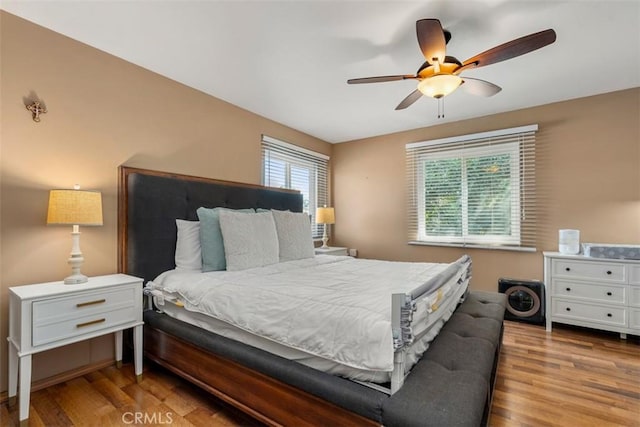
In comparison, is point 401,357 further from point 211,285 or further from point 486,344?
point 211,285

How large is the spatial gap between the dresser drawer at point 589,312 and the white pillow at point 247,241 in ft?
9.30

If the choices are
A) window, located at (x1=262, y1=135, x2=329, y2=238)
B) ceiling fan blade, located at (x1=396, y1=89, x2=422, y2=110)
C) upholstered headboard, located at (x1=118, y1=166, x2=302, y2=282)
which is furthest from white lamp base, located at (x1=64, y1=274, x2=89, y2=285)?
ceiling fan blade, located at (x1=396, y1=89, x2=422, y2=110)

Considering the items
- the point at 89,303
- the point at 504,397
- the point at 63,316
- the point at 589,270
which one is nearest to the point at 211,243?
the point at 89,303

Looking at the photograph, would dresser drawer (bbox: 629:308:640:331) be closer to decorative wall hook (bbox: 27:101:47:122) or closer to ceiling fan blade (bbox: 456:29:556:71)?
ceiling fan blade (bbox: 456:29:556:71)

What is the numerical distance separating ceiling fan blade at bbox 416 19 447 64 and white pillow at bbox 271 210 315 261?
187 centimetres

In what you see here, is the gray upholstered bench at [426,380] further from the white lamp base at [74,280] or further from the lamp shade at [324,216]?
the lamp shade at [324,216]

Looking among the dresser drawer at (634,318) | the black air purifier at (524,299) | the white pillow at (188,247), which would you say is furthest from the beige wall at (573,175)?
the white pillow at (188,247)

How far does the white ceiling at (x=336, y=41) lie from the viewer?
1.82 m

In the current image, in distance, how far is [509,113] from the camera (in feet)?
11.5

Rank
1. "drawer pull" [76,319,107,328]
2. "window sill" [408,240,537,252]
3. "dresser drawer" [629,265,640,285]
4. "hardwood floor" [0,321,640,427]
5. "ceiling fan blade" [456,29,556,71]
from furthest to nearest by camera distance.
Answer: "window sill" [408,240,537,252]
"dresser drawer" [629,265,640,285]
"drawer pull" [76,319,107,328]
"hardwood floor" [0,321,640,427]
"ceiling fan blade" [456,29,556,71]

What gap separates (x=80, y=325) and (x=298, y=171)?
3.07 meters

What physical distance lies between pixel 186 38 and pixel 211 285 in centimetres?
174

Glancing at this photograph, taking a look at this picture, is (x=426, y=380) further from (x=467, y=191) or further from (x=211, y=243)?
(x=467, y=191)

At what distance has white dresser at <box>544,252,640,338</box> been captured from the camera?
8.70 feet
